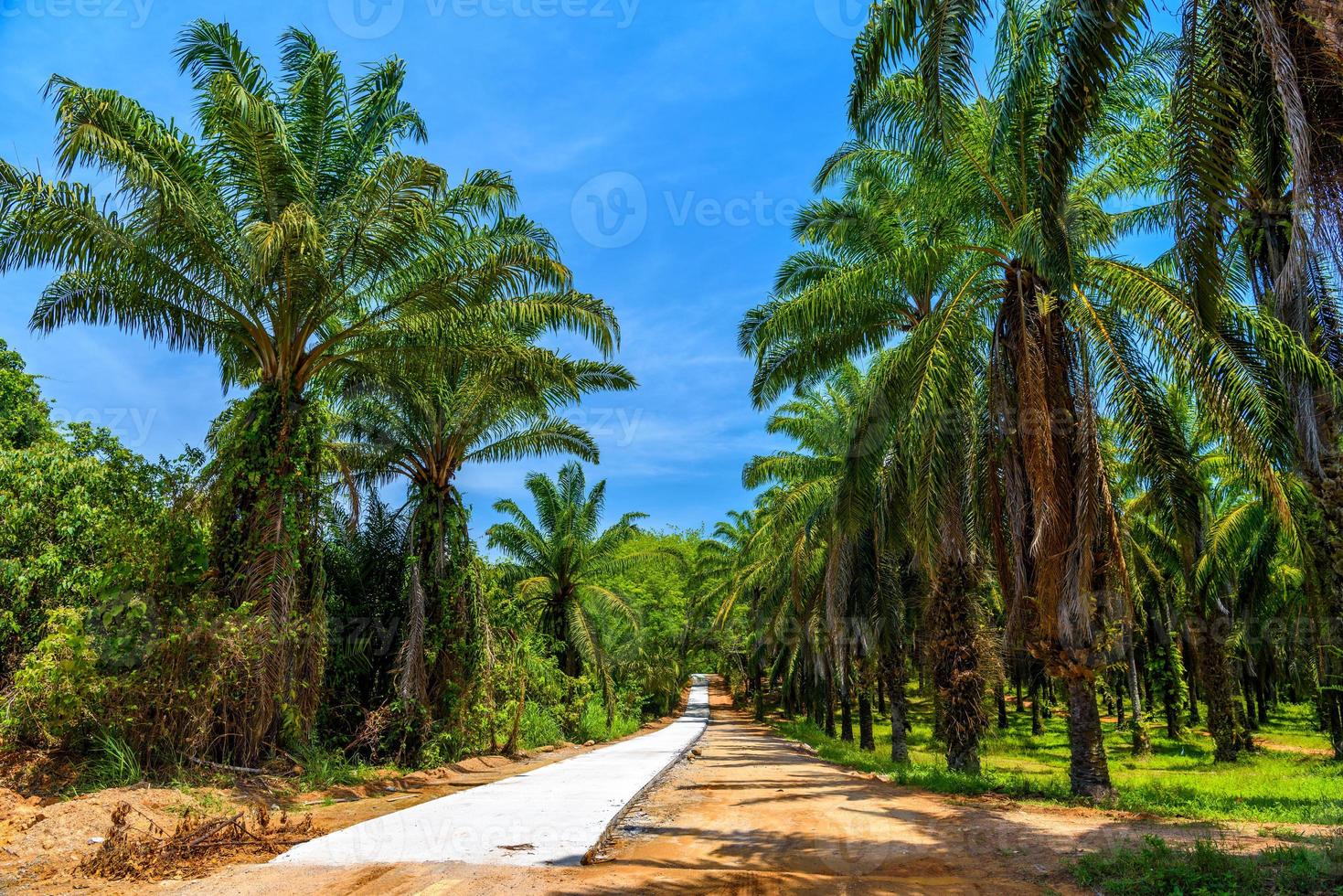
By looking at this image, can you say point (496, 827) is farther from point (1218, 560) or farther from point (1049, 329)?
point (1218, 560)

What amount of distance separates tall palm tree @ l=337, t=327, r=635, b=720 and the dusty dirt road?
233 inches

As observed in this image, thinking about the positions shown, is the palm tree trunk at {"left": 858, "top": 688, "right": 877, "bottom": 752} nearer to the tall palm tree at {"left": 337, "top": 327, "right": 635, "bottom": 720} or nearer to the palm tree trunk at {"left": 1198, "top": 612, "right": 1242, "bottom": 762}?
the palm tree trunk at {"left": 1198, "top": 612, "right": 1242, "bottom": 762}

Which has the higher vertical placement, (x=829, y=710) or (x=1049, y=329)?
(x=1049, y=329)

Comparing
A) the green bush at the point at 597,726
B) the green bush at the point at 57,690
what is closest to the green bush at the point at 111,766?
the green bush at the point at 57,690

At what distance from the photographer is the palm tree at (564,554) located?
85.6 feet

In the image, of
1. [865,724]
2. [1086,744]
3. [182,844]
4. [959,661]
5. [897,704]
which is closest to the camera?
[182,844]

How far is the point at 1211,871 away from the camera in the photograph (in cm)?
543

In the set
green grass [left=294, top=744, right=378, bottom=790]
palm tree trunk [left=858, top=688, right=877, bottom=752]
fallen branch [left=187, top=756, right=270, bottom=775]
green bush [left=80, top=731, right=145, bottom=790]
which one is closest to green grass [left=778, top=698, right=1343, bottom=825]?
palm tree trunk [left=858, top=688, right=877, bottom=752]

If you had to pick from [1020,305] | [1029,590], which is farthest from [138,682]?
[1020,305]

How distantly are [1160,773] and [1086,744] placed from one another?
10.9 meters

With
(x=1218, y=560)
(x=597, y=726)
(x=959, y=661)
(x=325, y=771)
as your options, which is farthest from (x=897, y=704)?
(x=325, y=771)

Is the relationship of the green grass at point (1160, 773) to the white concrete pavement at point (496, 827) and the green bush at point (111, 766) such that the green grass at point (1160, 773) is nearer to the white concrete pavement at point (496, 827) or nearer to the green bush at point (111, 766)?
the white concrete pavement at point (496, 827)

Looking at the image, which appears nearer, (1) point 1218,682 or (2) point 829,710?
(1) point 1218,682

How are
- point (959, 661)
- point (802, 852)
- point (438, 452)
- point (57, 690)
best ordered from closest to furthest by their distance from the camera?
point (802, 852) < point (57, 690) < point (959, 661) < point (438, 452)
